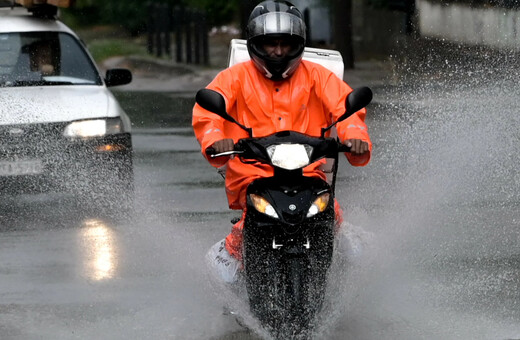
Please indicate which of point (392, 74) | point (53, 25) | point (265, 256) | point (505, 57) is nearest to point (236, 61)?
point (265, 256)

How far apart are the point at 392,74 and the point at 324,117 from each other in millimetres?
18761

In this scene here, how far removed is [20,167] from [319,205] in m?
5.78

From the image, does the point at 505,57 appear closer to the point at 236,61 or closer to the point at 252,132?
the point at 236,61

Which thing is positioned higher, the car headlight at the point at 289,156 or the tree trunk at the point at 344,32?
the car headlight at the point at 289,156

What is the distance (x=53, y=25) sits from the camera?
13.1m

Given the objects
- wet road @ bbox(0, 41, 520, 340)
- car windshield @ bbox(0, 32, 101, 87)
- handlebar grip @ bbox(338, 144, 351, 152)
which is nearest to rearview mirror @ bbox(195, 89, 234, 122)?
handlebar grip @ bbox(338, 144, 351, 152)

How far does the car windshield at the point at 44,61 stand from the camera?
12.4m

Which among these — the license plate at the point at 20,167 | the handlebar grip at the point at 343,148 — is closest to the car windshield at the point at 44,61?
the license plate at the point at 20,167

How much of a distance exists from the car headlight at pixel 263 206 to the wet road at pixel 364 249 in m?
0.81

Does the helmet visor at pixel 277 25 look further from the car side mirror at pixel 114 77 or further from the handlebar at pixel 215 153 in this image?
the car side mirror at pixel 114 77

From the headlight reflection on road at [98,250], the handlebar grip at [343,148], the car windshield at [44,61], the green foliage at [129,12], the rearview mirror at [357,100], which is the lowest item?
the green foliage at [129,12]

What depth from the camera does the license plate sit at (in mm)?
11305


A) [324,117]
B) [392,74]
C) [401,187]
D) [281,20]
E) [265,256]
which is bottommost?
[392,74]

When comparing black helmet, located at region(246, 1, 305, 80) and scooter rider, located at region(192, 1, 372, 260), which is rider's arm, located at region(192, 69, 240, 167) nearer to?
scooter rider, located at region(192, 1, 372, 260)
